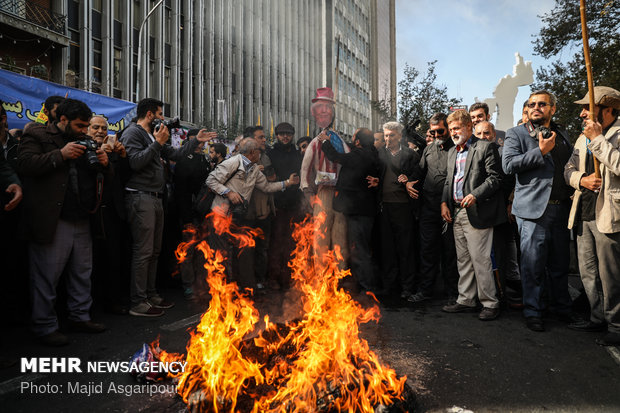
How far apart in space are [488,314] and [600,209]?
5.26 ft

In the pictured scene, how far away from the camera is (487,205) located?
16.1 ft

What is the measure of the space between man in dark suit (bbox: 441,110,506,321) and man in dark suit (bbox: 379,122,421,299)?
68 cm

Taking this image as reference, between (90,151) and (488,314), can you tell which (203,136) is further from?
(488,314)

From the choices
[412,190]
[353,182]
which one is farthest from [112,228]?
[412,190]

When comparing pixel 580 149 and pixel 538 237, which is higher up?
pixel 580 149

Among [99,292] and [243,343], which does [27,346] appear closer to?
[99,292]

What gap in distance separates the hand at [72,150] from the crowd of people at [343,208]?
0.05 ft

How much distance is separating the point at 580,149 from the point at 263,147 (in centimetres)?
436

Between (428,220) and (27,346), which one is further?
(428,220)

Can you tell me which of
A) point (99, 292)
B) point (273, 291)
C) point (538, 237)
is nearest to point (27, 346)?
point (99, 292)

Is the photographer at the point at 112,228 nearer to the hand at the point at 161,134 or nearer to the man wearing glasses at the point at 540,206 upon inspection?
the hand at the point at 161,134

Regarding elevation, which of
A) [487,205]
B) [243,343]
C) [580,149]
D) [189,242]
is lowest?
[243,343]

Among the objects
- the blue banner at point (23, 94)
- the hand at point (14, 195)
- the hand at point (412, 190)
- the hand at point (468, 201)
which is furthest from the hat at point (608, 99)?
the blue banner at point (23, 94)

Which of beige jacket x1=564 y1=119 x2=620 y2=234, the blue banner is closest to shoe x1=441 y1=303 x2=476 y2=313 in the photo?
beige jacket x1=564 y1=119 x2=620 y2=234
